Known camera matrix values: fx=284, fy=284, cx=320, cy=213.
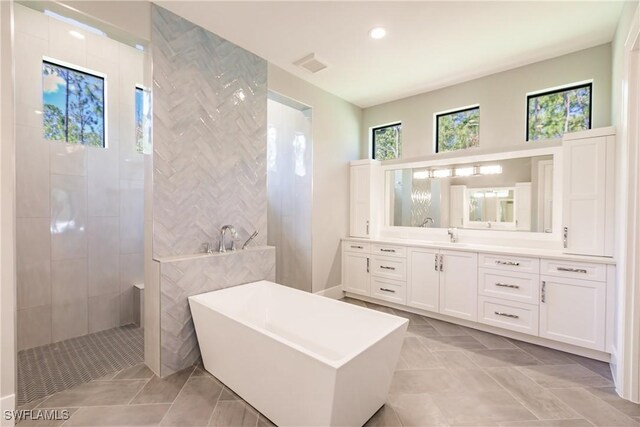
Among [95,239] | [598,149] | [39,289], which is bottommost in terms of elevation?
[39,289]

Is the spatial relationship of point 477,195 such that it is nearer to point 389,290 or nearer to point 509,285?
point 509,285

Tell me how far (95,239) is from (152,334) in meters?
A: 1.46

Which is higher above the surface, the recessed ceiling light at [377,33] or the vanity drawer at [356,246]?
the recessed ceiling light at [377,33]

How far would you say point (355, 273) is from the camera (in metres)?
4.24

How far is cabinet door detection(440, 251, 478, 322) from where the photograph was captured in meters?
3.18

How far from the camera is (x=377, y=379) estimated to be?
172 centimetres

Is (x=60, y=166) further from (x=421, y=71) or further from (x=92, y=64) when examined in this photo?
(x=421, y=71)

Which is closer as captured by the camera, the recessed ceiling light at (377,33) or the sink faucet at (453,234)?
the recessed ceiling light at (377,33)

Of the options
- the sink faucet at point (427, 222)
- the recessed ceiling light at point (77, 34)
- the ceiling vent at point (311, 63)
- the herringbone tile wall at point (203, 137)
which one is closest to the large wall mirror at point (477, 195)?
the sink faucet at point (427, 222)

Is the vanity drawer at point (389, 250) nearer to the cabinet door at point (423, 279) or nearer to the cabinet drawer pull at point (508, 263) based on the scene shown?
the cabinet door at point (423, 279)

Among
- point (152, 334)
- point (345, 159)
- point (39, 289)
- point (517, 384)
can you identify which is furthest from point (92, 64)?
point (517, 384)

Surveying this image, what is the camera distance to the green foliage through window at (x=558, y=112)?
10.0 feet

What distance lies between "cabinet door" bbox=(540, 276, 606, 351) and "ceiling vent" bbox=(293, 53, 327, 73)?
323cm

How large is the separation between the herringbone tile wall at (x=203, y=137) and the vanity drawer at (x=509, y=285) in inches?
98.4
